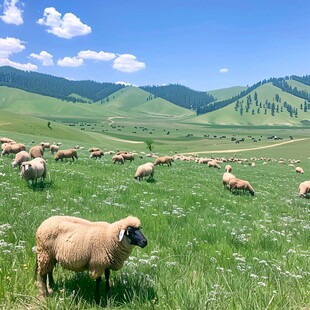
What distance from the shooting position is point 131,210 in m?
11.3

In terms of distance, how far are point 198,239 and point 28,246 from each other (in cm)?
477

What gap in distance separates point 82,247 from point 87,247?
8cm

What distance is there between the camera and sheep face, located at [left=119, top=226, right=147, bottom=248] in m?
5.25

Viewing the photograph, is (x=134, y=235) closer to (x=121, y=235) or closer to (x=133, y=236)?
(x=133, y=236)

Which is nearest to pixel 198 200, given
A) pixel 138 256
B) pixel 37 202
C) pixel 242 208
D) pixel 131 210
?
pixel 242 208

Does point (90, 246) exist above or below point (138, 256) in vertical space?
above

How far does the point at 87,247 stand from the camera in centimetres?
541

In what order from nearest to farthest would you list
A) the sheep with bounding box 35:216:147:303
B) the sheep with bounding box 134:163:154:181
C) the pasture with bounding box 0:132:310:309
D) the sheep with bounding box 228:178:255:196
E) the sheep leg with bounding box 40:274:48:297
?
1. the pasture with bounding box 0:132:310:309
2. the sheep leg with bounding box 40:274:48:297
3. the sheep with bounding box 35:216:147:303
4. the sheep with bounding box 134:163:154:181
5. the sheep with bounding box 228:178:255:196

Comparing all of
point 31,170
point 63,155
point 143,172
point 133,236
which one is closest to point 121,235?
point 133,236

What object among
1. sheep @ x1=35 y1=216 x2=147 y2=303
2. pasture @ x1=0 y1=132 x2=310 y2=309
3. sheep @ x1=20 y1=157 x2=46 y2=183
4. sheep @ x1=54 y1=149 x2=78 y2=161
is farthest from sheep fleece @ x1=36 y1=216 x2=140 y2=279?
sheep @ x1=54 y1=149 x2=78 y2=161

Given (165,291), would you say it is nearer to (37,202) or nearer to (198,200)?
(37,202)

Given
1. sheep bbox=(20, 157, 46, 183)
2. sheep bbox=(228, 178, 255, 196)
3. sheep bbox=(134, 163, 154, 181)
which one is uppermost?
sheep bbox=(20, 157, 46, 183)

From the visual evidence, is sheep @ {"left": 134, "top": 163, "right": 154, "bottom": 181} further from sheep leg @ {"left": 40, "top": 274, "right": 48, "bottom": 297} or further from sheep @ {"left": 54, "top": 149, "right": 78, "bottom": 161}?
sheep leg @ {"left": 40, "top": 274, "right": 48, "bottom": 297}

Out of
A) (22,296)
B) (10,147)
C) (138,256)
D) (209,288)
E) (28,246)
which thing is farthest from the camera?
(10,147)
